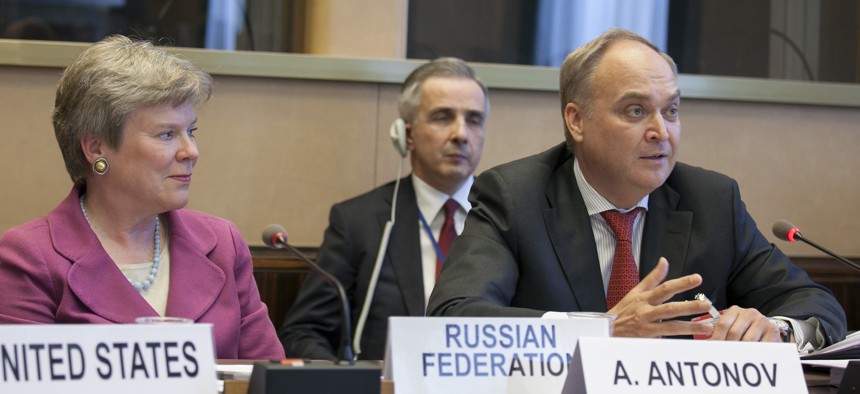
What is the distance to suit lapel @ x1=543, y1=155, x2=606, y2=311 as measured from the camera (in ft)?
7.72

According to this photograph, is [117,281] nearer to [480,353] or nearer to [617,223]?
[480,353]

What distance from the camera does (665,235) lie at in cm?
244

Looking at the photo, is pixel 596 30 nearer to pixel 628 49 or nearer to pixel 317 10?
pixel 317 10

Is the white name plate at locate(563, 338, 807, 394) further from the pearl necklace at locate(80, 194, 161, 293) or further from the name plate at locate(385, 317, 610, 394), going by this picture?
the pearl necklace at locate(80, 194, 161, 293)

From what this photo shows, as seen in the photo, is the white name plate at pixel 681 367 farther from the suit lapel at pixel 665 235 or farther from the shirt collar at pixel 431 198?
the shirt collar at pixel 431 198

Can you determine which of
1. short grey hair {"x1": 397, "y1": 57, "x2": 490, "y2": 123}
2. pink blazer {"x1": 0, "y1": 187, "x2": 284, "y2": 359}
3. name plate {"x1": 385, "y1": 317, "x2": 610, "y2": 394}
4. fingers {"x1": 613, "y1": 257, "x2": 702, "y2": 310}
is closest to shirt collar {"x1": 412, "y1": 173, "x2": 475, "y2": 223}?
short grey hair {"x1": 397, "y1": 57, "x2": 490, "y2": 123}

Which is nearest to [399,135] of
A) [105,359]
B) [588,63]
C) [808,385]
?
[588,63]

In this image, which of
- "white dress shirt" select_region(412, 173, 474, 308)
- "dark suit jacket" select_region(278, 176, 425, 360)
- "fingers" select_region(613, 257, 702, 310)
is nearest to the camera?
"fingers" select_region(613, 257, 702, 310)

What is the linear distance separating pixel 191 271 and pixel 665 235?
1.06 meters

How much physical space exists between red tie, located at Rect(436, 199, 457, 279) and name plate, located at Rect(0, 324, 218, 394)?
209 centimetres

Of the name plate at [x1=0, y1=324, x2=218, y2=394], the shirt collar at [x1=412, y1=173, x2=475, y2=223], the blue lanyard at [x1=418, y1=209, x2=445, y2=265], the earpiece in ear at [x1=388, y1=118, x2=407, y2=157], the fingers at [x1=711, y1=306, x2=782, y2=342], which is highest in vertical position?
the earpiece in ear at [x1=388, y1=118, x2=407, y2=157]

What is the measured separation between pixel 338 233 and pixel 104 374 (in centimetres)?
213

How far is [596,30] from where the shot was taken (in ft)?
13.3

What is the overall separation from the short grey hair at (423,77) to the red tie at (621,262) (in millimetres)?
1311
